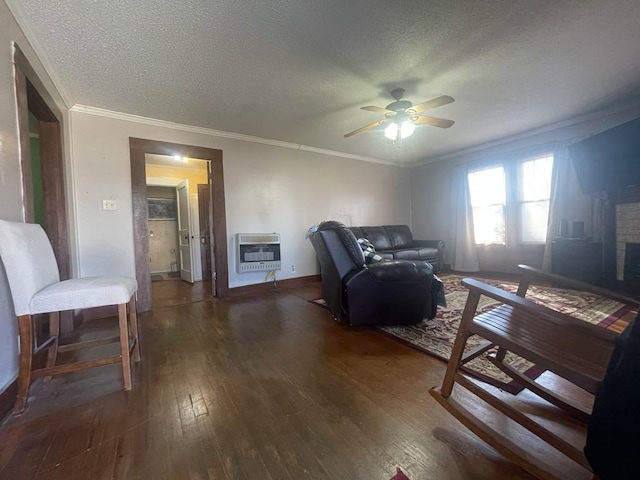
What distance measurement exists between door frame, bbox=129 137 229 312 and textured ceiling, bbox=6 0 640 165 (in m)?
0.37

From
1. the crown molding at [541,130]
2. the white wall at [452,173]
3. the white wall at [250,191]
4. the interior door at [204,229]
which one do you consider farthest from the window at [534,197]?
the interior door at [204,229]

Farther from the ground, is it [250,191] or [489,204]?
[250,191]

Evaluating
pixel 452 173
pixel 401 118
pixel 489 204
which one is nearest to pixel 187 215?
pixel 401 118

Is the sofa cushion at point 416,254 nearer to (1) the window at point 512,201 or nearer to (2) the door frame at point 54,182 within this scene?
(1) the window at point 512,201

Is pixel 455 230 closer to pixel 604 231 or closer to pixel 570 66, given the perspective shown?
pixel 604 231

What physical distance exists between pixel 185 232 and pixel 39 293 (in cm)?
383

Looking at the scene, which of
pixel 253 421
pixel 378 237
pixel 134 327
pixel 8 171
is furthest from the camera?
pixel 378 237

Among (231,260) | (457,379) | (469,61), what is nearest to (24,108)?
(231,260)

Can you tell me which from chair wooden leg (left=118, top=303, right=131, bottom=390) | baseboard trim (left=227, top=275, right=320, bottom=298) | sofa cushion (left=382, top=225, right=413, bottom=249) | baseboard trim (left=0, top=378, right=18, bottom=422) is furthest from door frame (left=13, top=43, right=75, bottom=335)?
sofa cushion (left=382, top=225, right=413, bottom=249)

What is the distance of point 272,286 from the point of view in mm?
3992

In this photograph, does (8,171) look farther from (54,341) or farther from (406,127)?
(406,127)

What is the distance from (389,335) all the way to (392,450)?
115 centimetres

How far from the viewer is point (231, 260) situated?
3682 mm

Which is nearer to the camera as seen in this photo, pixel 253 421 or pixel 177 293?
pixel 253 421
